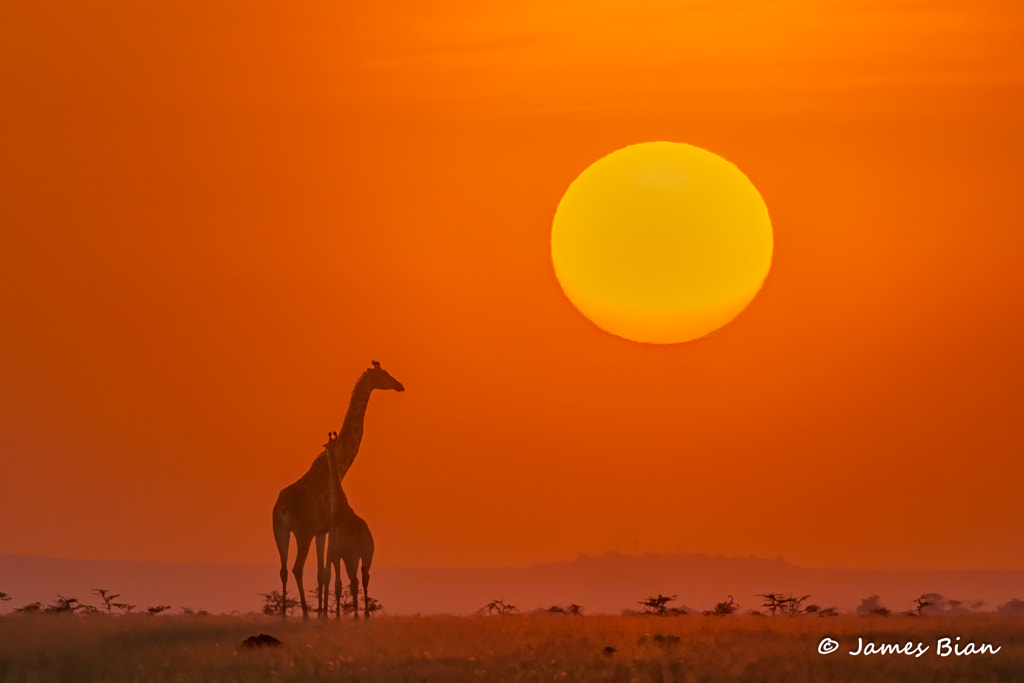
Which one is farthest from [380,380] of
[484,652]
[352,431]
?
[484,652]

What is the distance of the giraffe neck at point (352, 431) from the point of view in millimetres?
38656

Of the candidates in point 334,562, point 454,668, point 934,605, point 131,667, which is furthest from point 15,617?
point 934,605

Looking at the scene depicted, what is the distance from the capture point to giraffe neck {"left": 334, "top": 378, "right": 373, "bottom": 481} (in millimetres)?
38656

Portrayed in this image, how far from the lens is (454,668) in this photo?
2786cm

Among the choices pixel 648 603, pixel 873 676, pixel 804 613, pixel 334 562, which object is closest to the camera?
pixel 873 676

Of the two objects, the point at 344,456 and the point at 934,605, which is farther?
the point at 934,605

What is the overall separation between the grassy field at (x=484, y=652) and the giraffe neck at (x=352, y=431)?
3.59m

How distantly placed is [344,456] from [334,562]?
94.0 inches

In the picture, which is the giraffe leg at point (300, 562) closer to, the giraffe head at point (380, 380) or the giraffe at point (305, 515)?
the giraffe at point (305, 515)

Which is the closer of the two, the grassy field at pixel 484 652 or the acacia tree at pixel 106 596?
the grassy field at pixel 484 652

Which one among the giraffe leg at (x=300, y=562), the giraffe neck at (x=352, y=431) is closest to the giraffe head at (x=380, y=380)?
the giraffe neck at (x=352, y=431)

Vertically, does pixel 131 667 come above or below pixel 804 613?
below

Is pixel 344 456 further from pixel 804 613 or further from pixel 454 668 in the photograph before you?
pixel 804 613

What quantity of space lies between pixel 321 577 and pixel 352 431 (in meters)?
3.34
